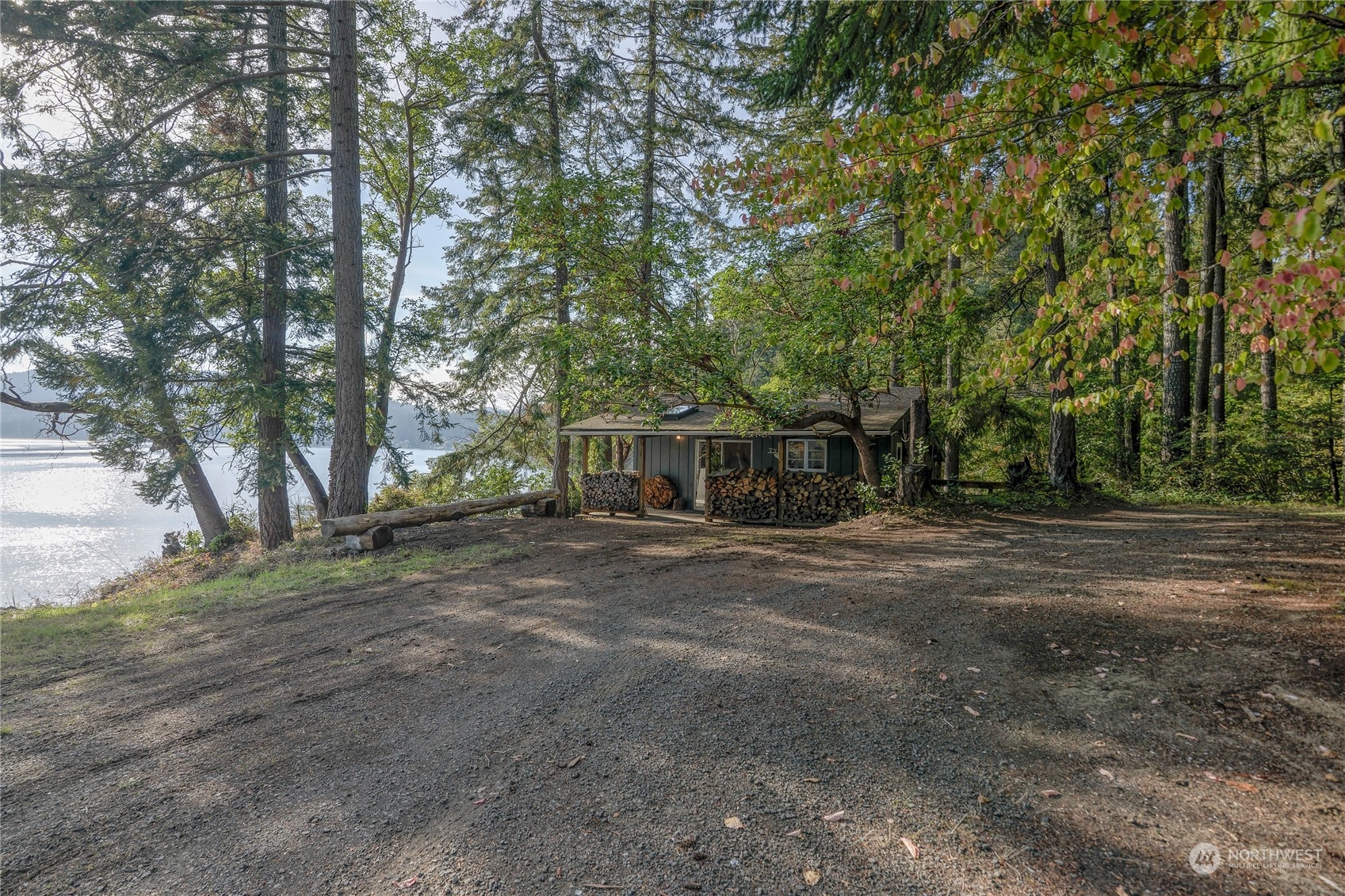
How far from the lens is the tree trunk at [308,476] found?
464 inches

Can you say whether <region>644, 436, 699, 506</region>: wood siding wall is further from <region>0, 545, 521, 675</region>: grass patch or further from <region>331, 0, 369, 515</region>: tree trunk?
<region>331, 0, 369, 515</region>: tree trunk

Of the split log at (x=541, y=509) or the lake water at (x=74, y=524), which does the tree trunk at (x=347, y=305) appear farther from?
the split log at (x=541, y=509)

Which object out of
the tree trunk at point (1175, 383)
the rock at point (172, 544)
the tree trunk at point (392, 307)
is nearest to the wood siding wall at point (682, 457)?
the tree trunk at point (392, 307)

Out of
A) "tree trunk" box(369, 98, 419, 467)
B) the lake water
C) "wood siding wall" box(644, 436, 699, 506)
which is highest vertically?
"tree trunk" box(369, 98, 419, 467)

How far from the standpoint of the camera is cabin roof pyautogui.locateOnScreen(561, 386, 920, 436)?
1169 centimetres

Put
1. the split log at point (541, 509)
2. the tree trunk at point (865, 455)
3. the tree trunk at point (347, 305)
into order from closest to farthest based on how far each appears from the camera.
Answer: the tree trunk at point (347, 305) < the tree trunk at point (865, 455) < the split log at point (541, 509)

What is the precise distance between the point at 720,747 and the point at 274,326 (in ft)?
41.1

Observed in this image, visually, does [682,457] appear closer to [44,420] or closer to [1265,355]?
[1265,355]

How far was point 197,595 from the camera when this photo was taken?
7.02m

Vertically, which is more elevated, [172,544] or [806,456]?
[806,456]

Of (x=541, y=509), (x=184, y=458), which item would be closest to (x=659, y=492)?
(x=541, y=509)

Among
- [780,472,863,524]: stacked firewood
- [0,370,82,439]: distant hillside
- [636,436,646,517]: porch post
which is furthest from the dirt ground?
[636,436,646,517]: porch post

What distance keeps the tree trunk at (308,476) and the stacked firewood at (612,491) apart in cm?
639

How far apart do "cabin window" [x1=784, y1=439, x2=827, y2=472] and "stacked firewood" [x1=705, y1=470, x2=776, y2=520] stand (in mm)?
808
